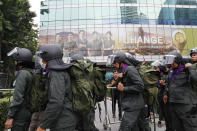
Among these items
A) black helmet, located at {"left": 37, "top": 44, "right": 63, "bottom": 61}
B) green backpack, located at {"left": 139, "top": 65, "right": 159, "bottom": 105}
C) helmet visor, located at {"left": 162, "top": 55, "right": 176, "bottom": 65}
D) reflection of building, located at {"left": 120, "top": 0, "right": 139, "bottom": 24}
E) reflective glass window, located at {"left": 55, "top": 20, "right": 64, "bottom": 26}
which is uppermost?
reflection of building, located at {"left": 120, "top": 0, "right": 139, "bottom": 24}

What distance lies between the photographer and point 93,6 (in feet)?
109

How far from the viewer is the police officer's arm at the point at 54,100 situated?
1793 millimetres

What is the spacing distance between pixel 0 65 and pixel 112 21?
24087 mm

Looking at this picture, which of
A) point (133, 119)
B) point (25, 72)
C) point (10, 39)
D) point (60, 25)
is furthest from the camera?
point (60, 25)

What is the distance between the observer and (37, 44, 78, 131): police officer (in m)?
1.80

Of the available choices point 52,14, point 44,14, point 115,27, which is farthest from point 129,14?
point 44,14

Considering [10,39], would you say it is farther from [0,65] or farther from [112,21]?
[112,21]

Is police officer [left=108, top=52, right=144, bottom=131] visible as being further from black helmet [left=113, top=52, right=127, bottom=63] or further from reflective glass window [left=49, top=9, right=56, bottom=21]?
reflective glass window [left=49, top=9, right=56, bottom=21]

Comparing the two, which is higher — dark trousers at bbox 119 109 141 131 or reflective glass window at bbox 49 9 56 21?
reflective glass window at bbox 49 9 56 21

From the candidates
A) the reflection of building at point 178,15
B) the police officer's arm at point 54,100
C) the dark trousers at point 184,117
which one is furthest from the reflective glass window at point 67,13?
the police officer's arm at point 54,100

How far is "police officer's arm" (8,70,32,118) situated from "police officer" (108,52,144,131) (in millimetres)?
1563

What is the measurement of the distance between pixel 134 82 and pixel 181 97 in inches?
39.3

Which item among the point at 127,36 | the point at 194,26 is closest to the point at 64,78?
the point at 127,36

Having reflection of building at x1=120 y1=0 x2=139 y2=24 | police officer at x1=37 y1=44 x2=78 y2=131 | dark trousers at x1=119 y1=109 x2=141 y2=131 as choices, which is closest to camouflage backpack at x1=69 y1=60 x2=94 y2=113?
police officer at x1=37 y1=44 x2=78 y2=131
